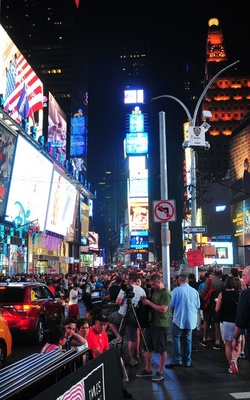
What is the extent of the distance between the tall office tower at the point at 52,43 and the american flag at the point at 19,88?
8264cm

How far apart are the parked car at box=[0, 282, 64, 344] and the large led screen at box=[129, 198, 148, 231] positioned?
105 meters

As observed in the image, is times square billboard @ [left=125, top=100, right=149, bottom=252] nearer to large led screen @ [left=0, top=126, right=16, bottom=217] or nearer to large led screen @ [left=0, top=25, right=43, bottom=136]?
large led screen @ [left=0, top=25, right=43, bottom=136]

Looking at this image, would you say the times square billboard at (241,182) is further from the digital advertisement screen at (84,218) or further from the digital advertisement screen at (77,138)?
the digital advertisement screen at (77,138)

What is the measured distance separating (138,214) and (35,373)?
117m

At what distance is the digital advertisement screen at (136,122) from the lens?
124m

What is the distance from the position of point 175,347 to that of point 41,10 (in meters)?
170

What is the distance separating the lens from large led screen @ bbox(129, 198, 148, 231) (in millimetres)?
117500

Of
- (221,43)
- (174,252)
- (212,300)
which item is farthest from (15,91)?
(174,252)

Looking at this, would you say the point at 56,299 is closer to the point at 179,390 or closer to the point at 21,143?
the point at 179,390

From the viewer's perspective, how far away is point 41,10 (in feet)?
522

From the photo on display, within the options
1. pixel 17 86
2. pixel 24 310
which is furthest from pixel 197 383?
pixel 17 86

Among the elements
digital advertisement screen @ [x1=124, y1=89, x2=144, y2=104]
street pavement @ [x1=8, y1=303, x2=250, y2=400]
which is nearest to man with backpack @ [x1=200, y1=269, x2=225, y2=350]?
street pavement @ [x1=8, y1=303, x2=250, y2=400]

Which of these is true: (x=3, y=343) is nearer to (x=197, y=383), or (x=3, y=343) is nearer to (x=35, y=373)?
(x=197, y=383)

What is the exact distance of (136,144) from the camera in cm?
12500
